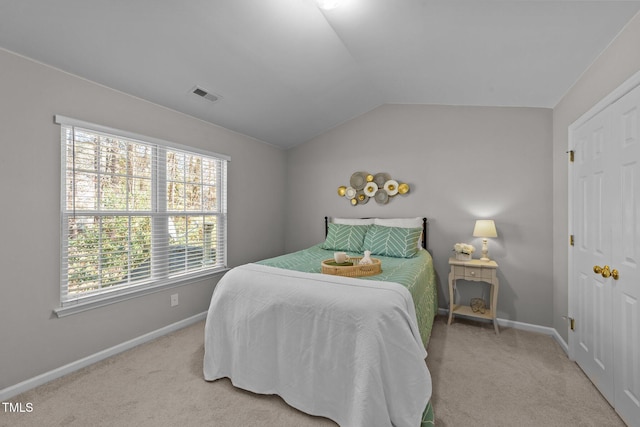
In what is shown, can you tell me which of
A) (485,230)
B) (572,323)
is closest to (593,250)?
(572,323)

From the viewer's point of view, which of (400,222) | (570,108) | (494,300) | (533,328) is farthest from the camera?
(400,222)

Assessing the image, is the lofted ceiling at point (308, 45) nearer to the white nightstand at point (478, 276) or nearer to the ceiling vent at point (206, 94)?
the ceiling vent at point (206, 94)

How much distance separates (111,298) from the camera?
2.45m

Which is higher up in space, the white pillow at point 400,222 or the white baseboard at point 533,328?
the white pillow at point 400,222

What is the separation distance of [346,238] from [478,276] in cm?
147

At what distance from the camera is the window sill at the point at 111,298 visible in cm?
219

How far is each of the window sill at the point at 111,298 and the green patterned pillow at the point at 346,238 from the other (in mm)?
1641

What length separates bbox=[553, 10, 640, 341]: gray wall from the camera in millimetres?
1710

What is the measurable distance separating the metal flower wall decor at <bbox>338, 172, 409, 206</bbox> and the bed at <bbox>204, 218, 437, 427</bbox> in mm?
1619

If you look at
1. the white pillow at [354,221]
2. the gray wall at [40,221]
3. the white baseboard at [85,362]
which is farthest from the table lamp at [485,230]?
the gray wall at [40,221]

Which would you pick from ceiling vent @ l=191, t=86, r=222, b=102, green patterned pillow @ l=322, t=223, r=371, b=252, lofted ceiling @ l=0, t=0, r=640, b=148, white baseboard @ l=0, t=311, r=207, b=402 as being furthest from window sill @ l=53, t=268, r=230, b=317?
ceiling vent @ l=191, t=86, r=222, b=102

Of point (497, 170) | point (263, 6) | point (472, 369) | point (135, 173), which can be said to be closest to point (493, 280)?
point (472, 369)

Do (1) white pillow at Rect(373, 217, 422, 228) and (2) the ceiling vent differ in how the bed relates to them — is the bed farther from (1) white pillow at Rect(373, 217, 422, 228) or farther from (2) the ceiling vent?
(2) the ceiling vent

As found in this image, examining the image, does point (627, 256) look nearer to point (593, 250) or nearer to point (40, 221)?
point (593, 250)
